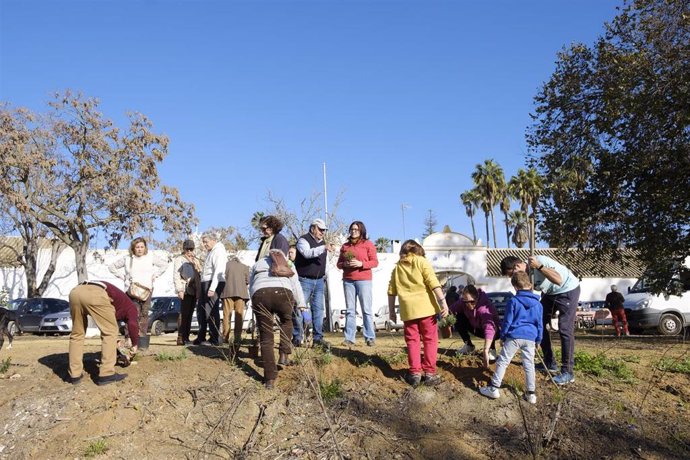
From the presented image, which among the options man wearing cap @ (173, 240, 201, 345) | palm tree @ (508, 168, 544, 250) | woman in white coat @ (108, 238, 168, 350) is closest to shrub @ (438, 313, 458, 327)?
man wearing cap @ (173, 240, 201, 345)

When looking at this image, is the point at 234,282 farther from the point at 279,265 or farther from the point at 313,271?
the point at 279,265

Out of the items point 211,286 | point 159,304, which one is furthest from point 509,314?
point 159,304

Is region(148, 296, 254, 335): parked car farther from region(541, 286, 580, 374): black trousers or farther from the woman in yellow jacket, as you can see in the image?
region(541, 286, 580, 374): black trousers

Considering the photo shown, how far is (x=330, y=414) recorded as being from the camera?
→ 636cm

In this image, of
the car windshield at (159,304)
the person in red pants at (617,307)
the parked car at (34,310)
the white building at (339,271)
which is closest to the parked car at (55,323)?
the parked car at (34,310)

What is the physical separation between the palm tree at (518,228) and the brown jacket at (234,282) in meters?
45.0

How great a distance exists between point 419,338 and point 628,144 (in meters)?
8.64

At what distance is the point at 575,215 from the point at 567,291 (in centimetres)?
740

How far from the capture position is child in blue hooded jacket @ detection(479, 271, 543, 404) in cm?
646

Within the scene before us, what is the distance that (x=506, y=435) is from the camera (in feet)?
20.2

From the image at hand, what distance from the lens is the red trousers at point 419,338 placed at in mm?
6730

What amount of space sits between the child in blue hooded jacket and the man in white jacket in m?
3.75

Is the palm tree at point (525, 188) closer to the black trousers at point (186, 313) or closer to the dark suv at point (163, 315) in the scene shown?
the dark suv at point (163, 315)

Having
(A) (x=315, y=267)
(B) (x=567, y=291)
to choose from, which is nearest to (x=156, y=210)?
(A) (x=315, y=267)
